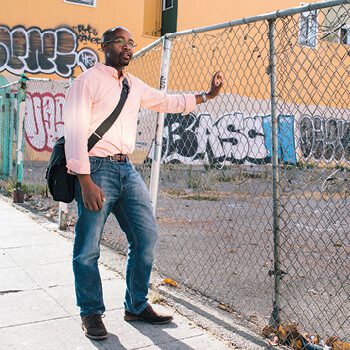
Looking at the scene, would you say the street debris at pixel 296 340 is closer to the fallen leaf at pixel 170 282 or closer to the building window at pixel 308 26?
the fallen leaf at pixel 170 282

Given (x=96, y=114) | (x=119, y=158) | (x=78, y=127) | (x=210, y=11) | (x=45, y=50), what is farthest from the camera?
(x=210, y=11)

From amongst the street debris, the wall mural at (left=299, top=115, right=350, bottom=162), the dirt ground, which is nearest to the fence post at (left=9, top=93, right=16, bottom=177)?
the dirt ground

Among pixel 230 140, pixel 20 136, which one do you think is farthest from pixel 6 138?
pixel 230 140

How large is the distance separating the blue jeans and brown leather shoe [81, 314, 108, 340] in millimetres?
39

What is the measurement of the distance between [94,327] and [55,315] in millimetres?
523

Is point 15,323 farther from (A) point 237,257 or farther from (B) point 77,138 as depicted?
(A) point 237,257

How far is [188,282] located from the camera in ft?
14.9

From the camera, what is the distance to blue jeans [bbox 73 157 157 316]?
3.16 m

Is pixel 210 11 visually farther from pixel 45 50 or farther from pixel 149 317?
pixel 149 317

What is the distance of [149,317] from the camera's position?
11.4 feet

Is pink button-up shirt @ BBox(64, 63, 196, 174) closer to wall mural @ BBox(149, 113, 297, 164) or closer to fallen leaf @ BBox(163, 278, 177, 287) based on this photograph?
wall mural @ BBox(149, 113, 297, 164)

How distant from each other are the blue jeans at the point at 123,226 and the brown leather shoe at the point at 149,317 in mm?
32

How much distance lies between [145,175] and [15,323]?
297cm

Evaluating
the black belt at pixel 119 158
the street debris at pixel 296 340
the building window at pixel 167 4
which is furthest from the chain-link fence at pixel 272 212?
the building window at pixel 167 4
